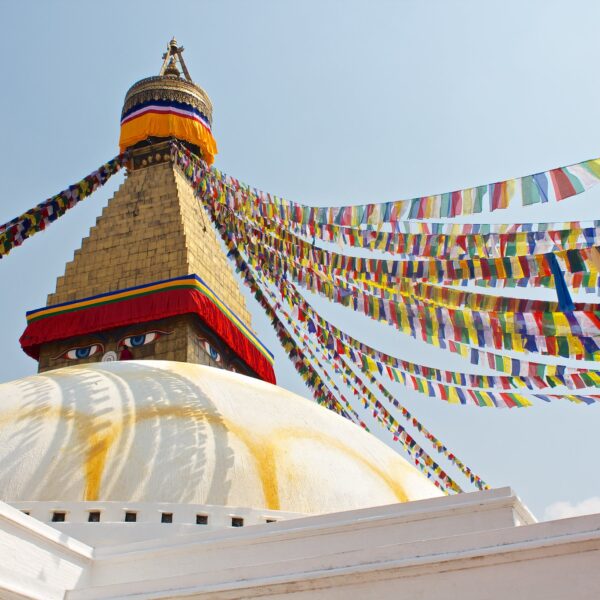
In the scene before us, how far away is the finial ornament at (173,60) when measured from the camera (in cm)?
1705

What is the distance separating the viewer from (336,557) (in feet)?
14.0

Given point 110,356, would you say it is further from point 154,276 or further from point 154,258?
point 154,258

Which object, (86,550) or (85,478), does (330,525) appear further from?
(85,478)

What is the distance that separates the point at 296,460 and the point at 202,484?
82cm

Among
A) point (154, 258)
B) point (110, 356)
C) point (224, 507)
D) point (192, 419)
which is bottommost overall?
point (224, 507)

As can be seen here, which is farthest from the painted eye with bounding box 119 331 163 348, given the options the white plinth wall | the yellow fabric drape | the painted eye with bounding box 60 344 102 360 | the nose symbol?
the white plinth wall

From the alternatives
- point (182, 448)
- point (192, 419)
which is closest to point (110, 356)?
point (192, 419)

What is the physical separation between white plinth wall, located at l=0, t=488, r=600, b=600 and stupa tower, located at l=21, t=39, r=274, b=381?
748cm

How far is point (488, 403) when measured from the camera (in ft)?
23.5

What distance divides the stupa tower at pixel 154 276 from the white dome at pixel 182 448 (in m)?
5.43

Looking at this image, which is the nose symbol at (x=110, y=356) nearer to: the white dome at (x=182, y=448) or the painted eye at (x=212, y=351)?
the painted eye at (x=212, y=351)

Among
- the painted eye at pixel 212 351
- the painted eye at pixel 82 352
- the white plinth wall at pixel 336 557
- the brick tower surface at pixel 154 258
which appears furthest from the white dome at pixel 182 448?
the painted eye at pixel 82 352

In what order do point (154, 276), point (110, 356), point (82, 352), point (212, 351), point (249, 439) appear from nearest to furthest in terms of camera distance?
point (249, 439) → point (110, 356) → point (212, 351) → point (82, 352) → point (154, 276)

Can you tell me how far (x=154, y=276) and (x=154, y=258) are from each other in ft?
1.46
